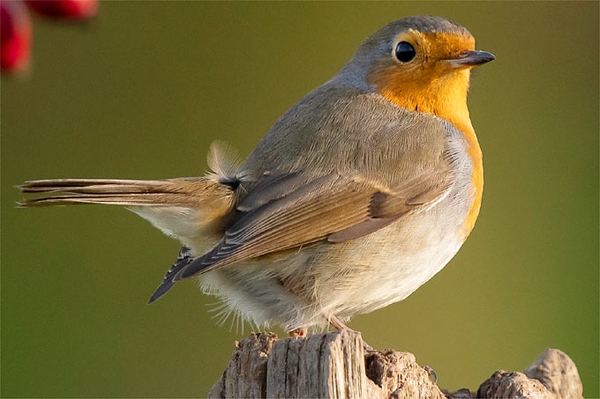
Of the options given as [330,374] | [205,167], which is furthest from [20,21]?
[205,167]

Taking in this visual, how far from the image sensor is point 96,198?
8.42 ft

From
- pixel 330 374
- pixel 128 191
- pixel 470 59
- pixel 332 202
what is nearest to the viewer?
pixel 330 374

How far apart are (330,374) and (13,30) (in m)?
1.12

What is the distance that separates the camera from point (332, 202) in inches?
111

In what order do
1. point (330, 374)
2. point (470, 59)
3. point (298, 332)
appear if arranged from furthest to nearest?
point (470, 59), point (298, 332), point (330, 374)

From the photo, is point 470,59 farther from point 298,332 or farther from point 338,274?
point 298,332

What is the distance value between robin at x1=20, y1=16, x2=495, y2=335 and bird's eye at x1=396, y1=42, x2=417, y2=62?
14mm

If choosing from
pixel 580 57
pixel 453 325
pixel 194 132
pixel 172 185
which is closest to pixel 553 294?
pixel 453 325

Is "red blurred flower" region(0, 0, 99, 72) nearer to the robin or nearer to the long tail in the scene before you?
the long tail

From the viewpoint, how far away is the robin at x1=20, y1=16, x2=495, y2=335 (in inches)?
107

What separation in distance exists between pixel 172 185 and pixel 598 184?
8.07 feet

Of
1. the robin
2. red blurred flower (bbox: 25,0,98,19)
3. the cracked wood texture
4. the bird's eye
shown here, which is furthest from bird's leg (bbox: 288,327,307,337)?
red blurred flower (bbox: 25,0,98,19)

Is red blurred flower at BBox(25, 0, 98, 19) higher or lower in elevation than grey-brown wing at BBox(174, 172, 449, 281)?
lower

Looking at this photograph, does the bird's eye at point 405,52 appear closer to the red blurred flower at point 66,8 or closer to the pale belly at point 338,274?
the pale belly at point 338,274
